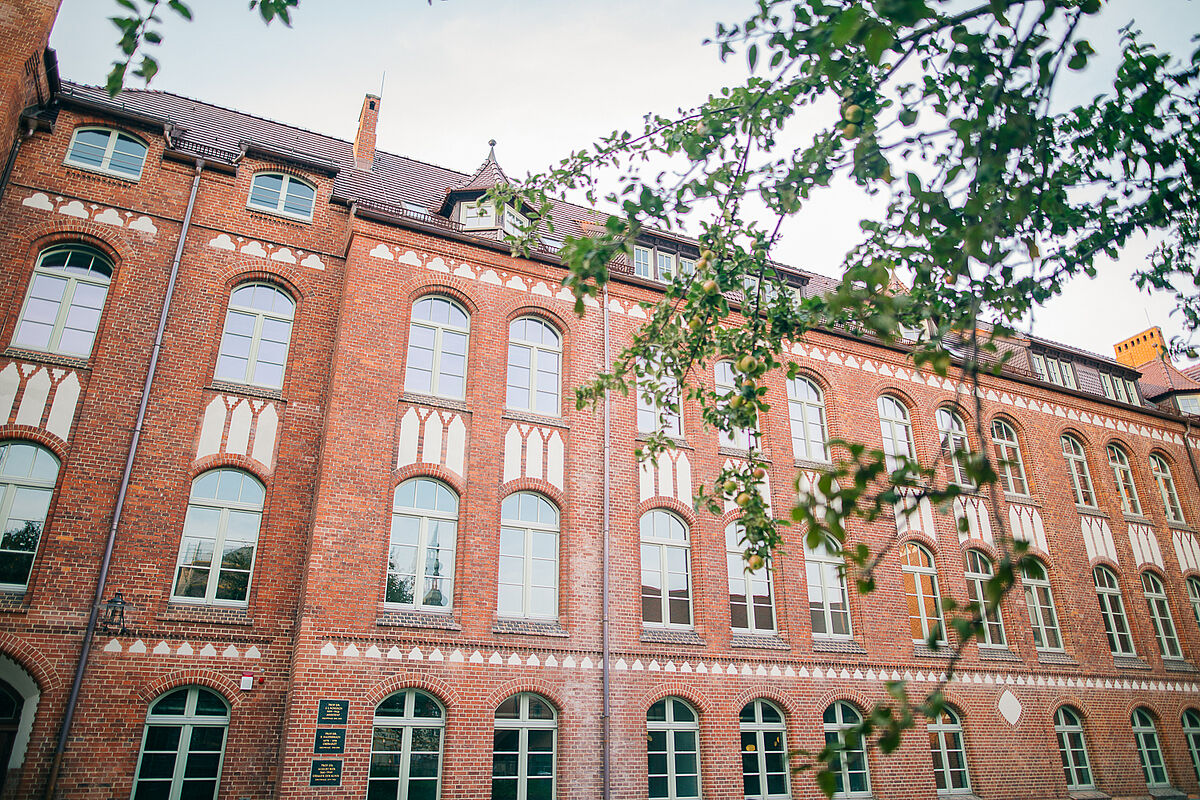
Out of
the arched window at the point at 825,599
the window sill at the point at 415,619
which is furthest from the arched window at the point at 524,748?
the arched window at the point at 825,599

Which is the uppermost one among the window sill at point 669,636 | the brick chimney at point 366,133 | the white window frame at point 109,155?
the brick chimney at point 366,133

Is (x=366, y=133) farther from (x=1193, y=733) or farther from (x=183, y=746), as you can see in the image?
(x=1193, y=733)

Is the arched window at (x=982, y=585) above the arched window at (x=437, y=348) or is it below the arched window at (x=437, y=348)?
below

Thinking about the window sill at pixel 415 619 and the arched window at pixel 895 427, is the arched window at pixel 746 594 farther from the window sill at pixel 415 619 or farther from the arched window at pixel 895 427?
the window sill at pixel 415 619

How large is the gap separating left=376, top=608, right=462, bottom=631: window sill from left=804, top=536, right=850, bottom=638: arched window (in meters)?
7.00

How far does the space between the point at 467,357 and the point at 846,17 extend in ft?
37.5

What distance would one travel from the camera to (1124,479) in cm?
2045

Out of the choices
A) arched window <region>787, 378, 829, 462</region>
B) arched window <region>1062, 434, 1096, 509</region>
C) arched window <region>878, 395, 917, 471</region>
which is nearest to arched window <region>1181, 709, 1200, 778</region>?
arched window <region>1062, 434, 1096, 509</region>

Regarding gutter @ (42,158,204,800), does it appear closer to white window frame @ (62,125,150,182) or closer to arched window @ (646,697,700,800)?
white window frame @ (62,125,150,182)

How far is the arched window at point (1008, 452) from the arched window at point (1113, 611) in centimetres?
273

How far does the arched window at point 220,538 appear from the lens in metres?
11.2

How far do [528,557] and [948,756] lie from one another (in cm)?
922

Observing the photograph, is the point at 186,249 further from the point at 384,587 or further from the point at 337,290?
the point at 384,587

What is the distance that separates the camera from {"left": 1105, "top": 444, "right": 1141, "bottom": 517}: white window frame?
20.0 meters
